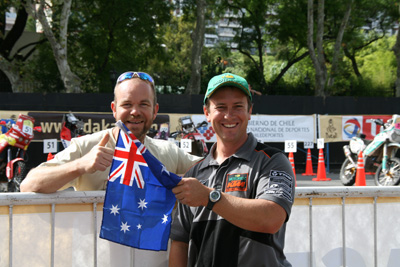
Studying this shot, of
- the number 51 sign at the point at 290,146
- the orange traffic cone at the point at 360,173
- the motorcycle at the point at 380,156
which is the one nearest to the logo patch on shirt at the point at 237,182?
the motorcycle at the point at 380,156

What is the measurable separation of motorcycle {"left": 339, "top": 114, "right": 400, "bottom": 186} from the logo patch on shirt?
8.99m

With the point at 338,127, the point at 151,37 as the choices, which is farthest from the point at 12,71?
the point at 338,127

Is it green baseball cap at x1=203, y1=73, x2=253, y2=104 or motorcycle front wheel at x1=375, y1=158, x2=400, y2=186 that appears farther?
motorcycle front wheel at x1=375, y1=158, x2=400, y2=186

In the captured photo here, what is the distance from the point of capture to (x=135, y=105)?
3.08m

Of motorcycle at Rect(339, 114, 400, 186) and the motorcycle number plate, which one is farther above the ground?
the motorcycle number plate

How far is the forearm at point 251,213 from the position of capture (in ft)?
7.39

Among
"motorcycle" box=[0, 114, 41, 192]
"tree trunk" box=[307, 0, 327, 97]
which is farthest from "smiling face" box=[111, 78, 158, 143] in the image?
"tree trunk" box=[307, 0, 327, 97]

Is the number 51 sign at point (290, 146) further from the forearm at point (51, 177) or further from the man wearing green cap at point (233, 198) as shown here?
the forearm at point (51, 177)

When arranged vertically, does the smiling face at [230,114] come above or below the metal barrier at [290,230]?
above

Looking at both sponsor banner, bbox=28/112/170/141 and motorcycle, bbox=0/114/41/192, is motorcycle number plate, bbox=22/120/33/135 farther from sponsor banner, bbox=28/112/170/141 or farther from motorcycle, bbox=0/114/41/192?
sponsor banner, bbox=28/112/170/141

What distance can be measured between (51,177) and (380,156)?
10048 mm

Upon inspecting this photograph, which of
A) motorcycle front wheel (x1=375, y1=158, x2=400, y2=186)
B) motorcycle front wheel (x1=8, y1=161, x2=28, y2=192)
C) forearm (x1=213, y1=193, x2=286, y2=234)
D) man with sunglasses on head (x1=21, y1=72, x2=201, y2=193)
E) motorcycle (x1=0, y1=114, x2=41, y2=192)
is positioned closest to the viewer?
forearm (x1=213, y1=193, x2=286, y2=234)

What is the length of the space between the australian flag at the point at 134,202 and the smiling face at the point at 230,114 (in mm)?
441

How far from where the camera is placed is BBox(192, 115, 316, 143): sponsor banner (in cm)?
1605
